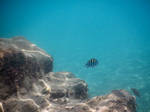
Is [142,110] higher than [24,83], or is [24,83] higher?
[24,83]

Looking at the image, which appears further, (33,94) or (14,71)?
(33,94)

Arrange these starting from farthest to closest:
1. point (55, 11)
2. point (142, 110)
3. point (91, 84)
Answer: point (55, 11)
point (91, 84)
point (142, 110)

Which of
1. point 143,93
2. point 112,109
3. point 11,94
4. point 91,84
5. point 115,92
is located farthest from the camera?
point 91,84

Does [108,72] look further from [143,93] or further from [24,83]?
[24,83]

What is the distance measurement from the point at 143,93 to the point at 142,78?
3128mm

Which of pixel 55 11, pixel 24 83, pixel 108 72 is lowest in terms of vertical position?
pixel 24 83

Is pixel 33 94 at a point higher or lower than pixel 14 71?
lower

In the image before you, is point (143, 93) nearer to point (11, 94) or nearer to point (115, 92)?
point (115, 92)

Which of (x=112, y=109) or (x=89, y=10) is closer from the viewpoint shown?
(x=112, y=109)

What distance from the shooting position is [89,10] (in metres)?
189

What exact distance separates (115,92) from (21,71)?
8.95ft

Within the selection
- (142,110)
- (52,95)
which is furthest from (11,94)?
(142,110)

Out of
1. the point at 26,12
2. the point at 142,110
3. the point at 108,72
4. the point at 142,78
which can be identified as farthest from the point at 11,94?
the point at 26,12

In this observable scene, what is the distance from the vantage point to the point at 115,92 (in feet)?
12.3
